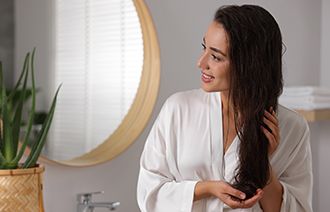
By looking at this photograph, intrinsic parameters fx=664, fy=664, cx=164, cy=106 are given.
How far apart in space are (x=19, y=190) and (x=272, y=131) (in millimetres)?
676

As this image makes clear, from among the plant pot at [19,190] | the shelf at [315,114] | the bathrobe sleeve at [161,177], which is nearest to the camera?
the plant pot at [19,190]

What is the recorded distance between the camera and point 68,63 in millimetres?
2105

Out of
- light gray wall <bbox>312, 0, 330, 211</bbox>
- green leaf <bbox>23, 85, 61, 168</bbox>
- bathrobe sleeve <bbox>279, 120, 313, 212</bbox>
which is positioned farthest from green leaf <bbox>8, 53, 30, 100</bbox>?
light gray wall <bbox>312, 0, 330, 211</bbox>

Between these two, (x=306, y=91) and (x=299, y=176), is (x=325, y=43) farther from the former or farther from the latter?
(x=299, y=176)

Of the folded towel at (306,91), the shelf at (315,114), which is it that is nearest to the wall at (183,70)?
the folded towel at (306,91)

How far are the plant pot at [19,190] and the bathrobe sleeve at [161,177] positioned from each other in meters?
0.29

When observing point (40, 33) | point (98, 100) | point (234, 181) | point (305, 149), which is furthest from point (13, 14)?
point (305, 149)

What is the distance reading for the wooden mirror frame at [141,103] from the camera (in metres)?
2.23

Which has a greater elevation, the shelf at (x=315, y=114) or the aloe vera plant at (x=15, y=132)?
the aloe vera plant at (x=15, y=132)

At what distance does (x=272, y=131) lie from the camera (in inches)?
69.6

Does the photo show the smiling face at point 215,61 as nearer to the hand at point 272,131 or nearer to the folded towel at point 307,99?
the hand at point 272,131

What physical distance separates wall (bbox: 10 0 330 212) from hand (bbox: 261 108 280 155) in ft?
2.19

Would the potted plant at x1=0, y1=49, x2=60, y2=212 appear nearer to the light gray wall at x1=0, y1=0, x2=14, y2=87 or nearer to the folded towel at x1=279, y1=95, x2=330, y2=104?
the light gray wall at x1=0, y1=0, x2=14, y2=87

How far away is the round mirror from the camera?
2.08 metres
